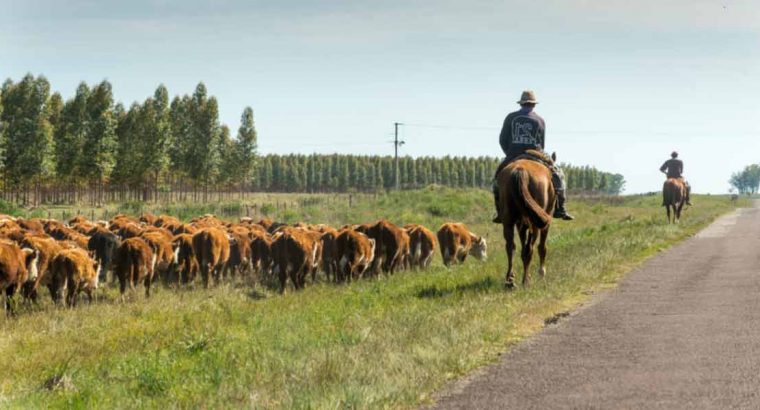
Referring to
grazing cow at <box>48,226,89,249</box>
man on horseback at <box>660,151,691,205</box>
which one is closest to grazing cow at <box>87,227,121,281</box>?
grazing cow at <box>48,226,89,249</box>

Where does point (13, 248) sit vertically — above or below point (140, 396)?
above

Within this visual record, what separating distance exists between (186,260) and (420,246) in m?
6.61

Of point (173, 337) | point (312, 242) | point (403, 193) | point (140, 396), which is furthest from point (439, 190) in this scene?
point (140, 396)

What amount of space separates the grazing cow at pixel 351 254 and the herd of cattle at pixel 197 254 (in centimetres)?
3

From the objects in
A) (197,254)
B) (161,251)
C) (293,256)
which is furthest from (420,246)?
(161,251)

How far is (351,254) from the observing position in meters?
20.3

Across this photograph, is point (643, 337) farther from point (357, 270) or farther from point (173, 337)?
point (357, 270)

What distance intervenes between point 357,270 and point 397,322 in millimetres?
10158

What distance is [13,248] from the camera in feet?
52.2

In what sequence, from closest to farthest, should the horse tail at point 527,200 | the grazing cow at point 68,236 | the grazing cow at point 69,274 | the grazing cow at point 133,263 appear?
1. the horse tail at point 527,200
2. the grazing cow at point 69,274
3. the grazing cow at point 133,263
4. the grazing cow at point 68,236

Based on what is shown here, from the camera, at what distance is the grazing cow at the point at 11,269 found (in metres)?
15.5

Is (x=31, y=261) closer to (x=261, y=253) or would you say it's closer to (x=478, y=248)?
(x=261, y=253)

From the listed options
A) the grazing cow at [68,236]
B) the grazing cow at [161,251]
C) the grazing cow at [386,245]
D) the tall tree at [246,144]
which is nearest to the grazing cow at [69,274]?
the grazing cow at [161,251]

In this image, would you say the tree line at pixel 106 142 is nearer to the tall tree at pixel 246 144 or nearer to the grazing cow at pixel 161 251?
the tall tree at pixel 246 144
